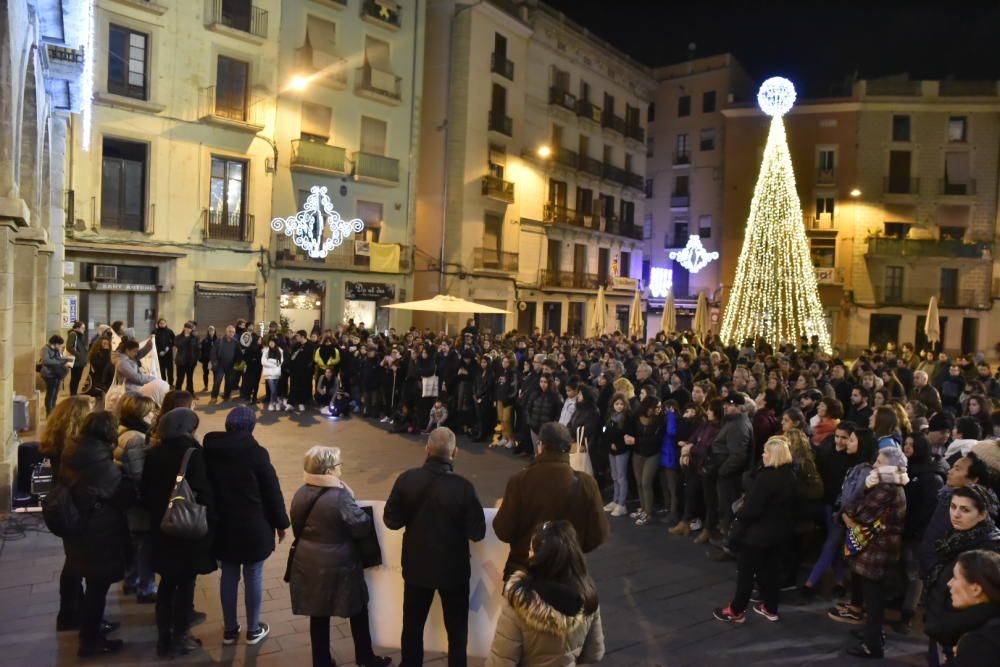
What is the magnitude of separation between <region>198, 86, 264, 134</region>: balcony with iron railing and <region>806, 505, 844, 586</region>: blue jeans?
1992cm

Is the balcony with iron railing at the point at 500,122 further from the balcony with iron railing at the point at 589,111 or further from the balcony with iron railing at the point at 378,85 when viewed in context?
the balcony with iron railing at the point at 589,111

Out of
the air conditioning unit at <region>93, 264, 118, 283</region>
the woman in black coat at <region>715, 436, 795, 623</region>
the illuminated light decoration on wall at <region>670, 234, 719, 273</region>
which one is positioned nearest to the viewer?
the woman in black coat at <region>715, 436, 795, 623</region>

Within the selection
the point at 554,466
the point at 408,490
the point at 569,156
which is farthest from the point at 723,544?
the point at 569,156

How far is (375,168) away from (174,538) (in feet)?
73.7

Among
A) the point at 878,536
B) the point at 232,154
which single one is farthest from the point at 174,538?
the point at 232,154

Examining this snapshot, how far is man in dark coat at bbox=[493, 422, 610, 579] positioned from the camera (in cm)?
435

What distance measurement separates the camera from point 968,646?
9.33 ft

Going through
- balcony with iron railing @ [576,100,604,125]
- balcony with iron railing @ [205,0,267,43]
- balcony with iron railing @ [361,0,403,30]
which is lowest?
balcony with iron railing @ [205,0,267,43]

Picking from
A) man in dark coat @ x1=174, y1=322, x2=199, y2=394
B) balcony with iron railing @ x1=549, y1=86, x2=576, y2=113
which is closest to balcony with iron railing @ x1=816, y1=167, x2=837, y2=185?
balcony with iron railing @ x1=549, y1=86, x2=576, y2=113

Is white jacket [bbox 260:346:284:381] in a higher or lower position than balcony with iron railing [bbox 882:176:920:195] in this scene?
lower

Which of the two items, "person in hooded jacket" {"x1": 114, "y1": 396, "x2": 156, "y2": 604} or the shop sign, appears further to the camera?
the shop sign

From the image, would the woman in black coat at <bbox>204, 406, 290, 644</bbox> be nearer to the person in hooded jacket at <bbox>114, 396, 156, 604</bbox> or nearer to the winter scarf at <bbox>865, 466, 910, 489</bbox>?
the person in hooded jacket at <bbox>114, 396, 156, 604</bbox>

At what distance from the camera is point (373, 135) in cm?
2616

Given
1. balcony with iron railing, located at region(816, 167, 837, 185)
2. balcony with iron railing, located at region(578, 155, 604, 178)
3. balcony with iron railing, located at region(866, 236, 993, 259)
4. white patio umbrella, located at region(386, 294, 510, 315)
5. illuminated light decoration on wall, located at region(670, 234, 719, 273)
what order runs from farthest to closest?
1. balcony with iron railing, located at region(816, 167, 837, 185)
2. balcony with iron railing, located at region(866, 236, 993, 259)
3. balcony with iron railing, located at region(578, 155, 604, 178)
4. illuminated light decoration on wall, located at region(670, 234, 719, 273)
5. white patio umbrella, located at region(386, 294, 510, 315)
